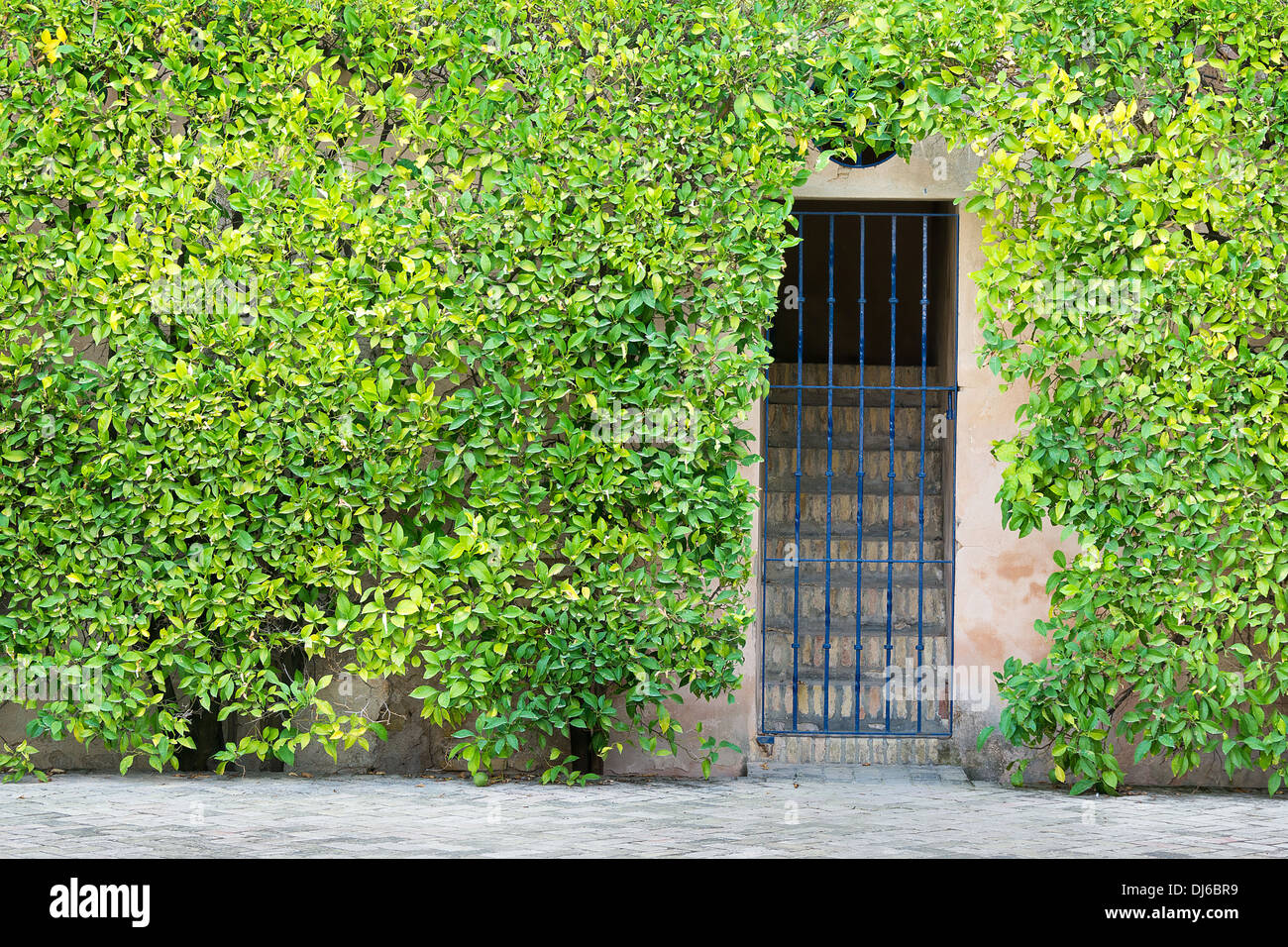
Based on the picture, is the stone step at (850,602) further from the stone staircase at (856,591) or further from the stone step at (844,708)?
the stone step at (844,708)

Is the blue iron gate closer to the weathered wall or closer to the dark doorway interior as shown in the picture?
the weathered wall

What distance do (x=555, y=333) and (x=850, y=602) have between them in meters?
3.28

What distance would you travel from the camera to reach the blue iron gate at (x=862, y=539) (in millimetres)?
7539

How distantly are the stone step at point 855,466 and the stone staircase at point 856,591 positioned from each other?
1 cm

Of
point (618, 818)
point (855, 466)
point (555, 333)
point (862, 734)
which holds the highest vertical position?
point (555, 333)

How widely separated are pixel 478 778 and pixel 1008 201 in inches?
161

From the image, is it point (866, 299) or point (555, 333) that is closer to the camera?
point (555, 333)

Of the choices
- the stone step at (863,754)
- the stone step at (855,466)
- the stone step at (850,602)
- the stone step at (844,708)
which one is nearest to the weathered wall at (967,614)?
the stone step at (863,754)

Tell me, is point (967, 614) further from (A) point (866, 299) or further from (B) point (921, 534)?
(A) point (866, 299)

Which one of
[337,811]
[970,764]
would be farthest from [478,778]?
[970,764]

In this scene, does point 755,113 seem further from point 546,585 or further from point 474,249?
point 546,585

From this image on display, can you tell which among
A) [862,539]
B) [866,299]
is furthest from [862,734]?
[866,299]

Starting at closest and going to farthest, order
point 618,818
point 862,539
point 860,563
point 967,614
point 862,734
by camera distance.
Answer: point 618,818 < point 967,614 < point 862,734 < point 860,563 < point 862,539

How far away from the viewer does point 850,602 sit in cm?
856
